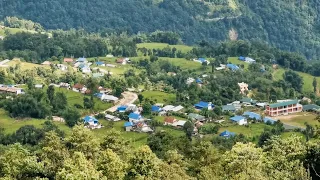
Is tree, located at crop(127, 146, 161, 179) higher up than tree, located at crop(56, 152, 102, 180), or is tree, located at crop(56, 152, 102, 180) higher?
tree, located at crop(56, 152, 102, 180)

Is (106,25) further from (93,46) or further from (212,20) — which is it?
(93,46)

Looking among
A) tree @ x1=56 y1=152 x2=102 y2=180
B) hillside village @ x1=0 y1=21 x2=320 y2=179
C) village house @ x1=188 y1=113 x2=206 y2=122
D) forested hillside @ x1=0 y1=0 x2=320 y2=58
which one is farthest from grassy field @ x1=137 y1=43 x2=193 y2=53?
tree @ x1=56 y1=152 x2=102 y2=180

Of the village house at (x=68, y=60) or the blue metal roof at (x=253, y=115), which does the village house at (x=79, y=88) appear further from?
the blue metal roof at (x=253, y=115)

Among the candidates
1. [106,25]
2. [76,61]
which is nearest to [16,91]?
[76,61]

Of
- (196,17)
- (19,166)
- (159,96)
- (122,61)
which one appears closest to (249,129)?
(159,96)

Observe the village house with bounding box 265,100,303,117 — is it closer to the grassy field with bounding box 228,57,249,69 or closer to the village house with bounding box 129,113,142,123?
the village house with bounding box 129,113,142,123

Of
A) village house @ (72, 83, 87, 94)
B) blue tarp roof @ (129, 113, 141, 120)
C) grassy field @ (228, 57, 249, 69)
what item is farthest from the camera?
grassy field @ (228, 57, 249, 69)
